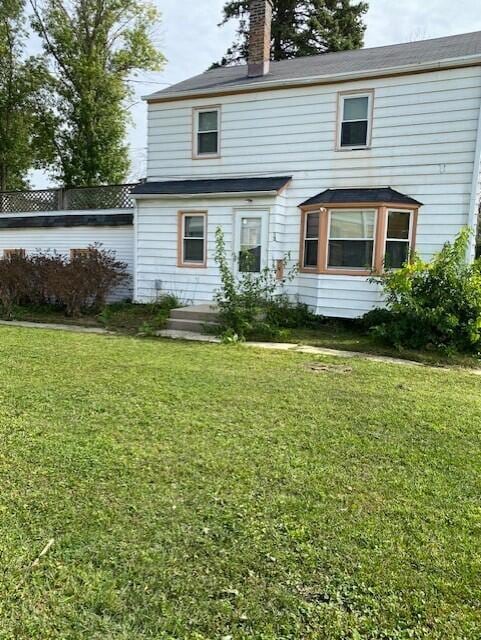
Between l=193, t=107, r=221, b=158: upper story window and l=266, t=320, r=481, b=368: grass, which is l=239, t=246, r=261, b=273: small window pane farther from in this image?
l=193, t=107, r=221, b=158: upper story window

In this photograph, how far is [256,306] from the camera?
899 cm

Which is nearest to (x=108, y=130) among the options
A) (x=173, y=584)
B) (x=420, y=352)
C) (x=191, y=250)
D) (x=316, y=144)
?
(x=191, y=250)


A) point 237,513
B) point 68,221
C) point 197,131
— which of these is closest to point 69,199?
point 68,221

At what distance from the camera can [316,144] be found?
10.2 m

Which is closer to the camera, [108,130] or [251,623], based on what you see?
[251,623]

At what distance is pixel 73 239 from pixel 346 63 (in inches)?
344

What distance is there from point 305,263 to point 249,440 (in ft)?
23.6

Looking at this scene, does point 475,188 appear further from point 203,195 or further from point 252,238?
point 203,195

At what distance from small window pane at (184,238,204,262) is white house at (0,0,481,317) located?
0.03 metres

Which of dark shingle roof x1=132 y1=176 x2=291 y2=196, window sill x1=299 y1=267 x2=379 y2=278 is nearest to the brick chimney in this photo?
dark shingle roof x1=132 y1=176 x2=291 y2=196

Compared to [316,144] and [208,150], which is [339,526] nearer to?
[316,144]

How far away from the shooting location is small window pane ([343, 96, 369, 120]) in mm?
9836

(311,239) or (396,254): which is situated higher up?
(311,239)

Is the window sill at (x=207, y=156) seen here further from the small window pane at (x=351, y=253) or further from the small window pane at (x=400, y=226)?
the small window pane at (x=400, y=226)
